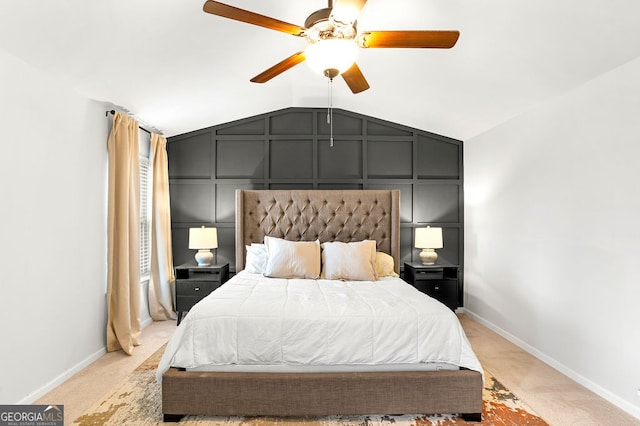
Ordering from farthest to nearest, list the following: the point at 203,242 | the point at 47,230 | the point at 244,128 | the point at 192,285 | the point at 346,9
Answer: the point at 244,128 < the point at 203,242 < the point at 192,285 < the point at 47,230 < the point at 346,9

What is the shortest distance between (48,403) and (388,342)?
2400 mm

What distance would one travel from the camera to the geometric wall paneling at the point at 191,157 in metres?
5.01

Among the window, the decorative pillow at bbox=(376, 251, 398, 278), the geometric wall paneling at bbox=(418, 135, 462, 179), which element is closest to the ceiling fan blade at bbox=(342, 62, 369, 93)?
the decorative pillow at bbox=(376, 251, 398, 278)

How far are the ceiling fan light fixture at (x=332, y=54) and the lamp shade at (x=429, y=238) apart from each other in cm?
302

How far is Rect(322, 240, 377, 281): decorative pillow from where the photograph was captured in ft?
12.6

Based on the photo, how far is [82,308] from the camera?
3277 mm

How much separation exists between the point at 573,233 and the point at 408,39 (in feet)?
7.39

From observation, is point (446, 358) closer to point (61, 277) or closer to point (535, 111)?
point (535, 111)

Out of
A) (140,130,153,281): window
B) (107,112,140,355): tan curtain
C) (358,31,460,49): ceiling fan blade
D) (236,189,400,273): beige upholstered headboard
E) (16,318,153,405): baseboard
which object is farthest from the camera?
(236,189,400,273): beige upholstered headboard

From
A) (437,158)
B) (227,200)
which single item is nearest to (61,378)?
(227,200)

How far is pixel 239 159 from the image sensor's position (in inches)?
197

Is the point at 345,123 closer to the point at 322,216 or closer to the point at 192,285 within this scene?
the point at 322,216

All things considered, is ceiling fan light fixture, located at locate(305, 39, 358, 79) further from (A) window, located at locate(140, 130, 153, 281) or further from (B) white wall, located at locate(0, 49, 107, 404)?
(A) window, located at locate(140, 130, 153, 281)

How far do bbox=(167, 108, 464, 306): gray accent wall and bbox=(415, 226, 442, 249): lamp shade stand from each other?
34 cm
